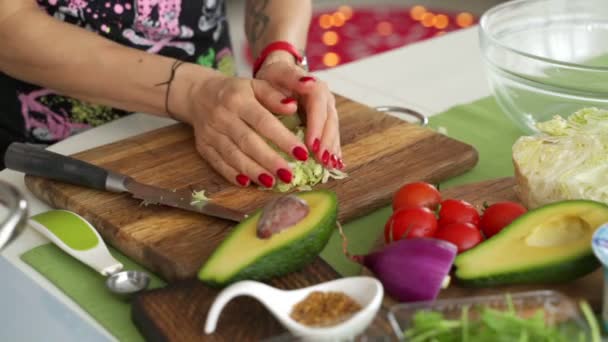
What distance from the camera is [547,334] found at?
0.94 metres

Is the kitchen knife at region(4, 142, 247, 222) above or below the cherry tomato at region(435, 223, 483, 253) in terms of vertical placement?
below

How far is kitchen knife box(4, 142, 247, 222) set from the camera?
1.47 meters

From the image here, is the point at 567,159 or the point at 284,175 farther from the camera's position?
the point at 284,175

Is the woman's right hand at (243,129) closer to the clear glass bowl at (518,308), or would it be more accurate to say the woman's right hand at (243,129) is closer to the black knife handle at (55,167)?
the black knife handle at (55,167)

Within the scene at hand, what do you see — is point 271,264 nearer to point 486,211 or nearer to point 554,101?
point 486,211

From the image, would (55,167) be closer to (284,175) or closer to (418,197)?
(284,175)

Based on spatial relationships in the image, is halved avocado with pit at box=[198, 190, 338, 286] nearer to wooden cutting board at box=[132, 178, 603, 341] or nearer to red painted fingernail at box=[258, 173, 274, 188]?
wooden cutting board at box=[132, 178, 603, 341]

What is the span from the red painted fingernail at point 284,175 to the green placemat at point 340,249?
0.48ft

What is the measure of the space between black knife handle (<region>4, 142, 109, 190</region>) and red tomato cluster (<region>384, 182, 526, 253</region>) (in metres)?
0.56

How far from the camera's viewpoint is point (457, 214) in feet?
4.29

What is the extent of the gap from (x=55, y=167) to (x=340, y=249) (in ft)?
1.83

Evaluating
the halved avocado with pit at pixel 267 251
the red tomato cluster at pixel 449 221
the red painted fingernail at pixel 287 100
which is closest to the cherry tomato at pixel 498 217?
the red tomato cluster at pixel 449 221

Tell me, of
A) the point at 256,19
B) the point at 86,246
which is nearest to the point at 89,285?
the point at 86,246

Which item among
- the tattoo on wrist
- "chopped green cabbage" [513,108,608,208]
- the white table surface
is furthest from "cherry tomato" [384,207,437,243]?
the tattoo on wrist
